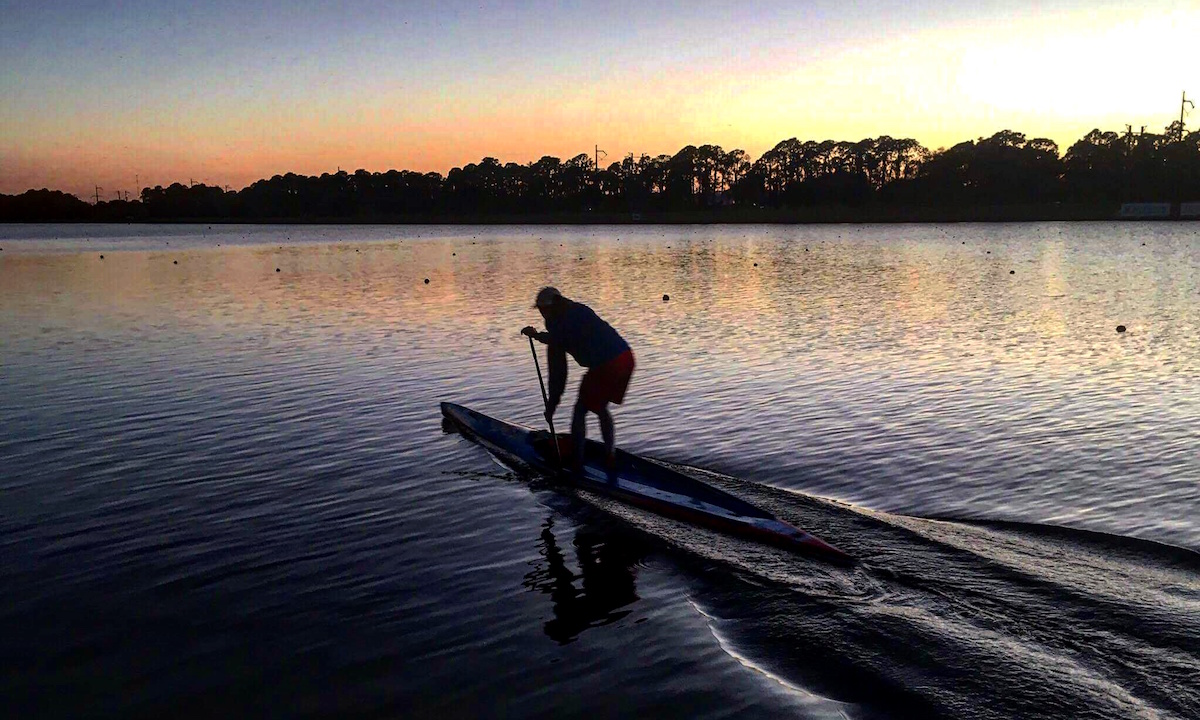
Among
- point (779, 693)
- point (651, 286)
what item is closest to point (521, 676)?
point (779, 693)

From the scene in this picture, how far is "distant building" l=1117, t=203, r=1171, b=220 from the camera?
380ft

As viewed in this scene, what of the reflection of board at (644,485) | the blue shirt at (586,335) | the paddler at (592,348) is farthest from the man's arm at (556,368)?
the reflection of board at (644,485)

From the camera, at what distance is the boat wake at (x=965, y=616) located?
6016mm

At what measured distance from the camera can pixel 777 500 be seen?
34.7 ft

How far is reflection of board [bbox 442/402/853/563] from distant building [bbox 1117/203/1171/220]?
12785 centimetres

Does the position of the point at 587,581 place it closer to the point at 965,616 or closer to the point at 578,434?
the point at 578,434

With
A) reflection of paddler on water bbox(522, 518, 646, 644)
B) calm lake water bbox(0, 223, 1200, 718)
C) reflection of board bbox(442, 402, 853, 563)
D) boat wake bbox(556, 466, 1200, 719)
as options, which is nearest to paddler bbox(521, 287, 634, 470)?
reflection of board bbox(442, 402, 853, 563)

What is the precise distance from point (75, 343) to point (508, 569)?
21084mm

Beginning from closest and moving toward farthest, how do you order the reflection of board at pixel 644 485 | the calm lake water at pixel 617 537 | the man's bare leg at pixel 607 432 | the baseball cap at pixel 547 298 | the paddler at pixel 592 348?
the calm lake water at pixel 617 537, the reflection of board at pixel 644 485, the baseball cap at pixel 547 298, the paddler at pixel 592 348, the man's bare leg at pixel 607 432

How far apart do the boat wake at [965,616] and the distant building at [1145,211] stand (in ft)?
423

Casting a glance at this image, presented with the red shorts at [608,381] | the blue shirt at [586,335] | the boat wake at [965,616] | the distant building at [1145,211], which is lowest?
the boat wake at [965,616]

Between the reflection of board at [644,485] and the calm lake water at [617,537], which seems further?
the reflection of board at [644,485]

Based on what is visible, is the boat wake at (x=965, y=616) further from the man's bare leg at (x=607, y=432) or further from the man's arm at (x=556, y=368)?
the man's arm at (x=556, y=368)

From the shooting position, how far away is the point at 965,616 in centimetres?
710
